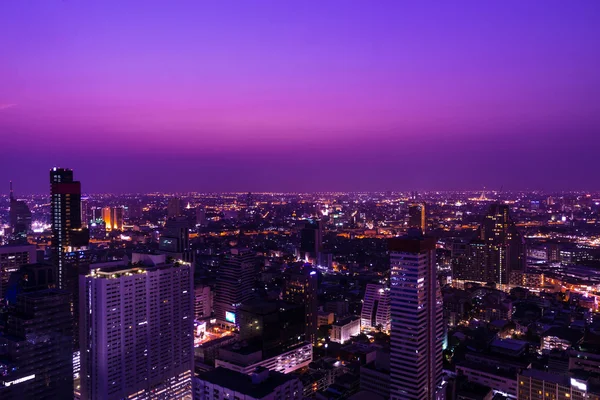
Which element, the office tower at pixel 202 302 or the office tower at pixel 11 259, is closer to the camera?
the office tower at pixel 11 259

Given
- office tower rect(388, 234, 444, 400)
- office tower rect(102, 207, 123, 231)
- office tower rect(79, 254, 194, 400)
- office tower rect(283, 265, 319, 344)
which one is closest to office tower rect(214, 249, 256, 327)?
office tower rect(283, 265, 319, 344)

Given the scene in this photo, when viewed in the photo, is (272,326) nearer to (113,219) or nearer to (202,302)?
(202,302)

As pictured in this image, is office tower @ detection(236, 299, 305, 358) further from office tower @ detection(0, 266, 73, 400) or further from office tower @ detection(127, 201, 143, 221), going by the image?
office tower @ detection(127, 201, 143, 221)

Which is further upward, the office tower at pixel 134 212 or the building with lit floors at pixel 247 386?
the office tower at pixel 134 212

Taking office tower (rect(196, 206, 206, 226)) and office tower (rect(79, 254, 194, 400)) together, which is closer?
office tower (rect(79, 254, 194, 400))

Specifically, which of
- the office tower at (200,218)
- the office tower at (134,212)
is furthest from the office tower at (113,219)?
the office tower at (200,218)

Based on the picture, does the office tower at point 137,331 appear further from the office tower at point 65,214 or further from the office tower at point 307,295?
the office tower at point 65,214

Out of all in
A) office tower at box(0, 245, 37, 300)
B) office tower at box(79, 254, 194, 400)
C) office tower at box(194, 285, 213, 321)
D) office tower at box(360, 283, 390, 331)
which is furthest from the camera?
office tower at box(194, 285, 213, 321)
